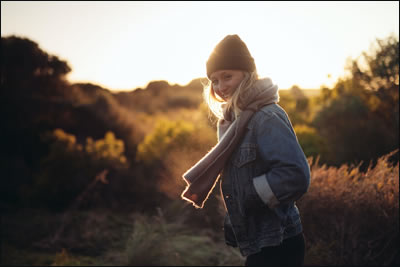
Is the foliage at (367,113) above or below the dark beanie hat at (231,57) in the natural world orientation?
below

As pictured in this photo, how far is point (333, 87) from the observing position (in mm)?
12789

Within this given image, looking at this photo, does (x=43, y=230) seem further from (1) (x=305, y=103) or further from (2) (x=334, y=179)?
(1) (x=305, y=103)

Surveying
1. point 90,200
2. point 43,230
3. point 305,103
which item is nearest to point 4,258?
point 43,230

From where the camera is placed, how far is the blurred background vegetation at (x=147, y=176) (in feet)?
12.5

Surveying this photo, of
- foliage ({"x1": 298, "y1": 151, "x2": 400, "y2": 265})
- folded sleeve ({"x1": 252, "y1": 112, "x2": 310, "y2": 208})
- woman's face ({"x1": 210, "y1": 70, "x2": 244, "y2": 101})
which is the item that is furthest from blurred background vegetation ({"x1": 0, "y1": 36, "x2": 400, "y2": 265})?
folded sleeve ({"x1": 252, "y1": 112, "x2": 310, "y2": 208})

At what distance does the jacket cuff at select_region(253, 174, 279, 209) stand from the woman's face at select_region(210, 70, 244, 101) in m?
0.51

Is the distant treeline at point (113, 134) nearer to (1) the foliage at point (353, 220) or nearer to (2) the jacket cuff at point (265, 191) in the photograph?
(1) the foliage at point (353, 220)

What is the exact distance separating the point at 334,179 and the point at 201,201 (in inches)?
107

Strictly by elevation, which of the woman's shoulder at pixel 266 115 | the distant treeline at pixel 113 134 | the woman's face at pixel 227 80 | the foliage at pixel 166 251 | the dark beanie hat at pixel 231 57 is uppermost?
the dark beanie hat at pixel 231 57

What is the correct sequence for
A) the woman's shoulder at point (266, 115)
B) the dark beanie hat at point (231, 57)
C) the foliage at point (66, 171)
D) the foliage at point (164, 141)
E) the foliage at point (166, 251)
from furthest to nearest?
the foliage at point (164, 141), the foliage at point (66, 171), the foliage at point (166, 251), the dark beanie hat at point (231, 57), the woman's shoulder at point (266, 115)

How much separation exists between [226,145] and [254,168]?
18 cm

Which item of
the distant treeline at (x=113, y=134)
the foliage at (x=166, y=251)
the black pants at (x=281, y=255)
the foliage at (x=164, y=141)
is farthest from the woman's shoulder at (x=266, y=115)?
the foliage at (x=164, y=141)

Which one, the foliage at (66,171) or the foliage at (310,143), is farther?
the foliage at (310,143)

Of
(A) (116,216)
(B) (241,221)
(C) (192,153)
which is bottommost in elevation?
(A) (116,216)
